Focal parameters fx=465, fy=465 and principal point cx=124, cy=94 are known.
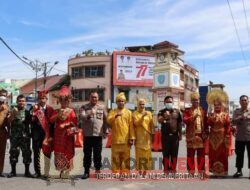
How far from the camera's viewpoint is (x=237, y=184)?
9.11m

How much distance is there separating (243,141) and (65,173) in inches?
154

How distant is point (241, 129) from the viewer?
1019 centimetres

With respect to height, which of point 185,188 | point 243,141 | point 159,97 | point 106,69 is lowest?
point 185,188

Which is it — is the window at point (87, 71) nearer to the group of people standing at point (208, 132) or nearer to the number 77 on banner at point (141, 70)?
the number 77 on banner at point (141, 70)

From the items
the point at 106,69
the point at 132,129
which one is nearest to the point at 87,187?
the point at 132,129

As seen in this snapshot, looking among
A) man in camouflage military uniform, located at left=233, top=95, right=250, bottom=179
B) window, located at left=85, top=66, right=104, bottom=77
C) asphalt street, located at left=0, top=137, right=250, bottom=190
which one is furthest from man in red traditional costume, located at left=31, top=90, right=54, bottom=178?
window, located at left=85, top=66, right=104, bottom=77

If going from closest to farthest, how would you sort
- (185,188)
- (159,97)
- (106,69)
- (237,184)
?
(185,188) < (237,184) < (159,97) < (106,69)

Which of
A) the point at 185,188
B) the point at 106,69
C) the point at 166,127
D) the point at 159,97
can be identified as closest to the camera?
the point at 185,188

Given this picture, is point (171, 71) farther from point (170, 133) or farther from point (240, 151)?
point (170, 133)

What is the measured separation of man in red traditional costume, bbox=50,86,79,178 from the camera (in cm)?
944

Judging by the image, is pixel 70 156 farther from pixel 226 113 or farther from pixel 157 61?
pixel 157 61

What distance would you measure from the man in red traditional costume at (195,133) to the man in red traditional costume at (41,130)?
288 centimetres

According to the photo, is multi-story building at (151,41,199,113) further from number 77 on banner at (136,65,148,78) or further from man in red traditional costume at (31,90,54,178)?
man in red traditional costume at (31,90,54,178)

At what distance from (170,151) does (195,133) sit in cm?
66
